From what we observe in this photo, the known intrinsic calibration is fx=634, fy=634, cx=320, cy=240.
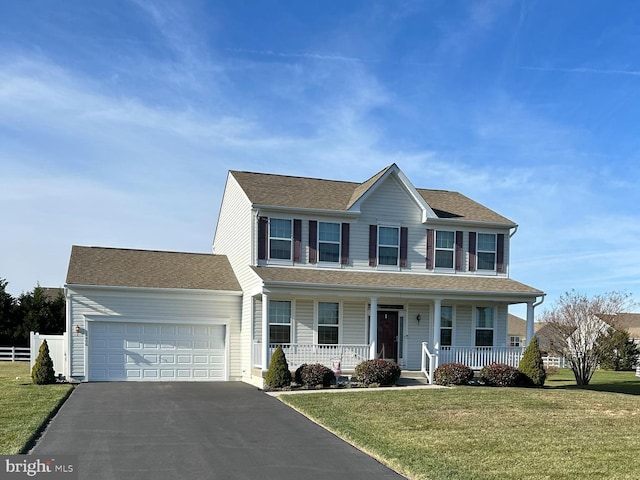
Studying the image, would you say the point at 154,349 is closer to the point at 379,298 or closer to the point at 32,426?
the point at 379,298

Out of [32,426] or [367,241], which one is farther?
[367,241]

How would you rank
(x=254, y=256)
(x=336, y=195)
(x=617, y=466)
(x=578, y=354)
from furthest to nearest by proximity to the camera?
(x=578, y=354), (x=336, y=195), (x=254, y=256), (x=617, y=466)

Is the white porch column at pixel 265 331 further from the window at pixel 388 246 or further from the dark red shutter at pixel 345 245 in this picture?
the window at pixel 388 246

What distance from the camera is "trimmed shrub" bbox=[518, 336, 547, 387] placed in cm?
2159

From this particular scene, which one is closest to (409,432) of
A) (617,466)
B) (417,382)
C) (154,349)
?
(617,466)

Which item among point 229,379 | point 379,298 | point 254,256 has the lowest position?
point 229,379

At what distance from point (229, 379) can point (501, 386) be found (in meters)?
9.66

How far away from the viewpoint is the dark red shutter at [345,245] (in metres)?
23.2

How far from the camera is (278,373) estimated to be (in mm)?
19422

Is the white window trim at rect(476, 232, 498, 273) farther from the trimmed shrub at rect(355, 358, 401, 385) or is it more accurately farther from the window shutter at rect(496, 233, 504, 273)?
the trimmed shrub at rect(355, 358, 401, 385)

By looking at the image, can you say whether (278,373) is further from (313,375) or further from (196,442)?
(196,442)

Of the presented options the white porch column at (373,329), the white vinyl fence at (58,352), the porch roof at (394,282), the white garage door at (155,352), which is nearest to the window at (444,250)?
the porch roof at (394,282)

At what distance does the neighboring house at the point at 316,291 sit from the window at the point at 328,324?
0.04 meters

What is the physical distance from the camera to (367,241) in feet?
77.5
